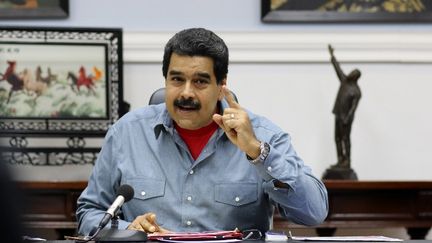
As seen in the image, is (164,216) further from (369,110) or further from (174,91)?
(369,110)

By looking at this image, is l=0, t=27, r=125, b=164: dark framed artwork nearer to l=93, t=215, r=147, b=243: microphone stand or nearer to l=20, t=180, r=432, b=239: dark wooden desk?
l=20, t=180, r=432, b=239: dark wooden desk

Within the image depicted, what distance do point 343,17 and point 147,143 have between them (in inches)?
69.1

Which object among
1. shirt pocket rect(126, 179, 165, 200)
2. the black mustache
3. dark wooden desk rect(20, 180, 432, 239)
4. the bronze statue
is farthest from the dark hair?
the bronze statue

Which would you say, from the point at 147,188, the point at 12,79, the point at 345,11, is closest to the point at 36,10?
the point at 12,79

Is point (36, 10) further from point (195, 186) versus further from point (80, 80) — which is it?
point (195, 186)

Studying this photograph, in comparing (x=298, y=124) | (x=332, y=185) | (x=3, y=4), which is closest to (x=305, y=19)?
(x=298, y=124)

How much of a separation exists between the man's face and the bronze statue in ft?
4.23

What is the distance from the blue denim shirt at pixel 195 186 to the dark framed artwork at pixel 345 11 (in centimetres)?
151

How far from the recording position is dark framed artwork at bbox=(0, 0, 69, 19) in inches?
131

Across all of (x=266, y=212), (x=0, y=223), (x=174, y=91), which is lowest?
(x=266, y=212)

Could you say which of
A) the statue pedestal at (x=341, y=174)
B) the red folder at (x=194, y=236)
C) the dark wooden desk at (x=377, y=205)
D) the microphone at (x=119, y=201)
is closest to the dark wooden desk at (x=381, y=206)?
the dark wooden desk at (x=377, y=205)

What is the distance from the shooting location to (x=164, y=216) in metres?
1.88

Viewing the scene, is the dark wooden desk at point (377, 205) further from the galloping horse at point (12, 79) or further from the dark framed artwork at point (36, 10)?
the dark framed artwork at point (36, 10)

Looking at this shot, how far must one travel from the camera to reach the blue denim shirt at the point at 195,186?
187cm
